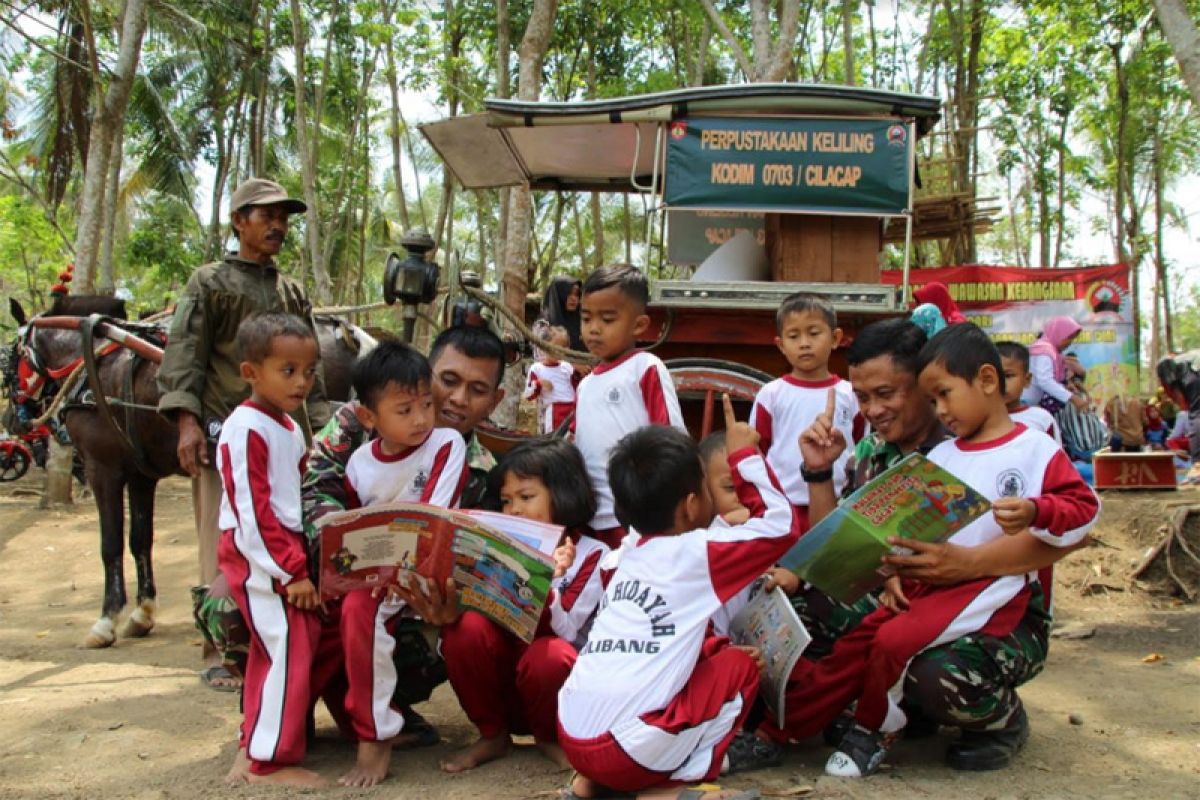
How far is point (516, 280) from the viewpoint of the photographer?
959 cm

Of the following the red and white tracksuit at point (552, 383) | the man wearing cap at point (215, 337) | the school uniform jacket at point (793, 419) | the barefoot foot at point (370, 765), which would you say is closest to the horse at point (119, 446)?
the man wearing cap at point (215, 337)

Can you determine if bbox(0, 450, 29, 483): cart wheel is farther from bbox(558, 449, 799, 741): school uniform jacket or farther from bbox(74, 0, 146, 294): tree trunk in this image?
bbox(558, 449, 799, 741): school uniform jacket

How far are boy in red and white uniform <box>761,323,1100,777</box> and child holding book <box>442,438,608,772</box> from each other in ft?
2.67

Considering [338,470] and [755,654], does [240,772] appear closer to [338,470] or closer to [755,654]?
[338,470]

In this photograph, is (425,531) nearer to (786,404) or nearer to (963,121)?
(786,404)

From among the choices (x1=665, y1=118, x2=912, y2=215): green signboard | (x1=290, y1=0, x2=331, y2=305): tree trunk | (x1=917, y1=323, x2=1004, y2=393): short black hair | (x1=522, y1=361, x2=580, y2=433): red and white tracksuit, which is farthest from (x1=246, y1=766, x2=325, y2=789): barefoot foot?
(x1=290, y1=0, x2=331, y2=305): tree trunk

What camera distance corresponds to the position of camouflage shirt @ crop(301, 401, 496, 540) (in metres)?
3.38

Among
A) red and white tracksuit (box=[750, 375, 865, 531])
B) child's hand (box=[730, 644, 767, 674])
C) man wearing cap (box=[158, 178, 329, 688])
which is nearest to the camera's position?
child's hand (box=[730, 644, 767, 674])

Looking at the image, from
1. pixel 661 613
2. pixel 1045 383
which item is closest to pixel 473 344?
pixel 661 613

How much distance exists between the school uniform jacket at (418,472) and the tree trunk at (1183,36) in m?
4.56

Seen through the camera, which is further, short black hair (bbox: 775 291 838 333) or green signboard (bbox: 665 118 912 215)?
green signboard (bbox: 665 118 912 215)

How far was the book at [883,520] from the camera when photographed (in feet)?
9.07

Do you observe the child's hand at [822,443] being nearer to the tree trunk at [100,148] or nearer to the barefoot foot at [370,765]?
the barefoot foot at [370,765]

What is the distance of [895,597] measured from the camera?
10.4 ft
